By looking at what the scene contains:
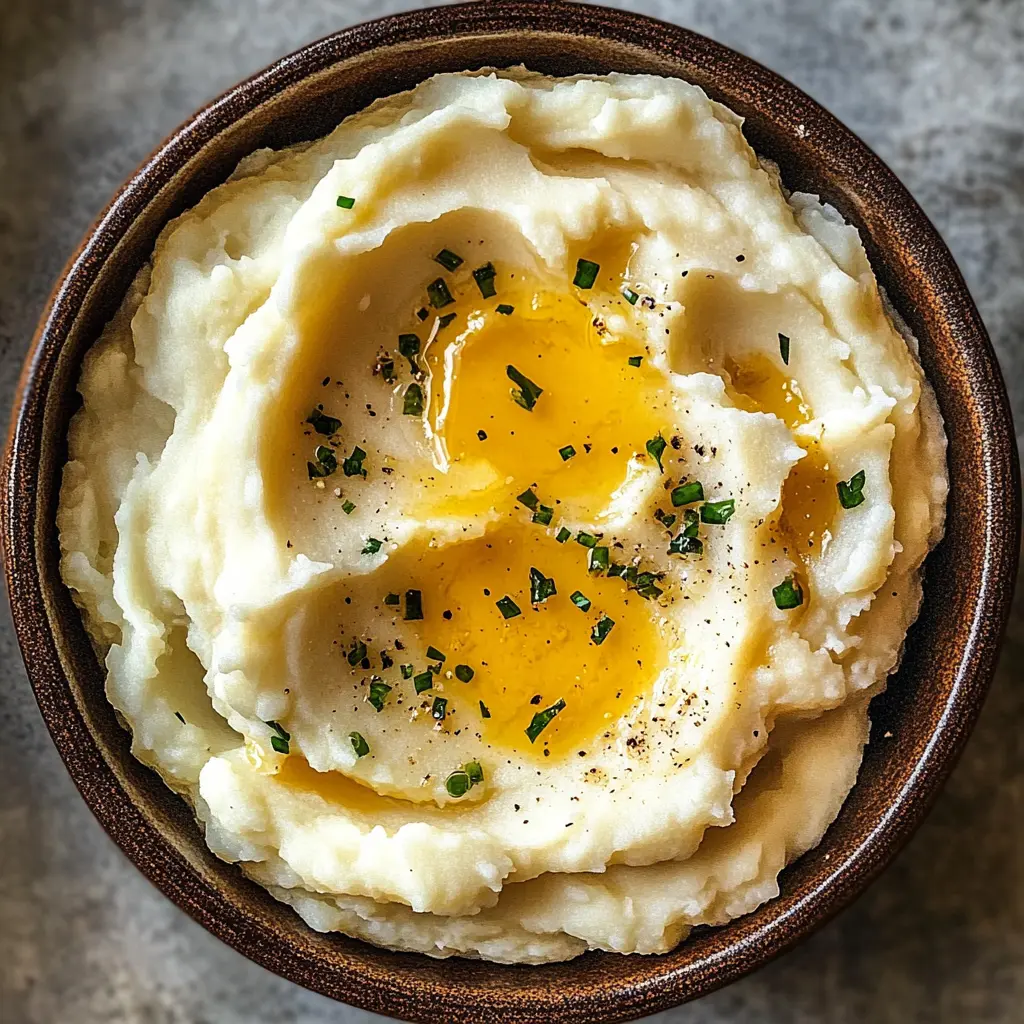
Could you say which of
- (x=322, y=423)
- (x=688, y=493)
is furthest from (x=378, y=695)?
(x=688, y=493)

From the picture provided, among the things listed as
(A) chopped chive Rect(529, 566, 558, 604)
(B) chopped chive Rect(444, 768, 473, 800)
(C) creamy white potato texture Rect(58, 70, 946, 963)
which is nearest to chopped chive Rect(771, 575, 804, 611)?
(C) creamy white potato texture Rect(58, 70, 946, 963)

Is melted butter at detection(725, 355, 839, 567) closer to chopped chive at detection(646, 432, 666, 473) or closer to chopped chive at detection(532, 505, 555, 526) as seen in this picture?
chopped chive at detection(646, 432, 666, 473)

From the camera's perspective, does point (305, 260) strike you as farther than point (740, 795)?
No

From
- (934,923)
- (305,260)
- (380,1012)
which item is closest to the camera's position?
(305,260)

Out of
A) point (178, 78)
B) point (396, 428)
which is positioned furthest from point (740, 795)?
point (178, 78)

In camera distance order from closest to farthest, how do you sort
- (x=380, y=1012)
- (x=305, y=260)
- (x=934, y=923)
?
(x=305, y=260)
(x=380, y=1012)
(x=934, y=923)

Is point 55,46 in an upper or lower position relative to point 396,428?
upper

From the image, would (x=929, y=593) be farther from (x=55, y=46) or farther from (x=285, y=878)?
(x=55, y=46)
